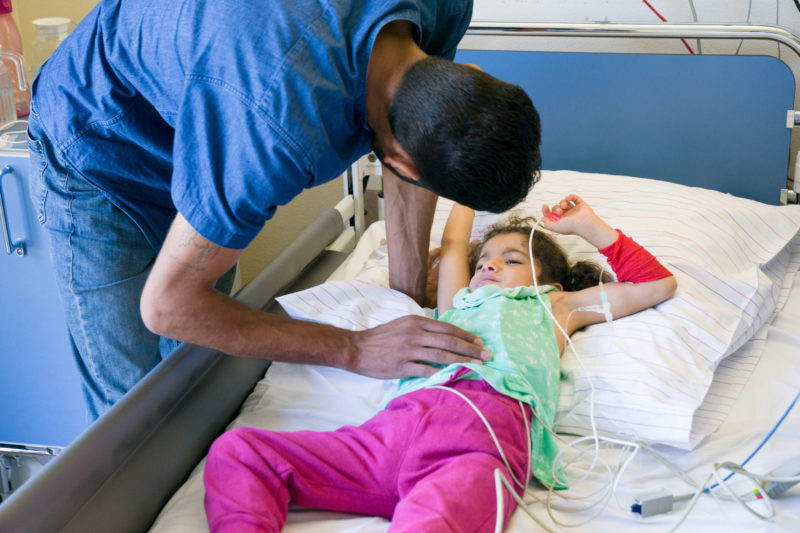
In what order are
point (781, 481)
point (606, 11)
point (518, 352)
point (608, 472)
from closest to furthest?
1. point (781, 481)
2. point (608, 472)
3. point (518, 352)
4. point (606, 11)

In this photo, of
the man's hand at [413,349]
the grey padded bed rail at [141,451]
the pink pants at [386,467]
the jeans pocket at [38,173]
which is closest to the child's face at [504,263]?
the man's hand at [413,349]

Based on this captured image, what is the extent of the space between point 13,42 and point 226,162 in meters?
1.83

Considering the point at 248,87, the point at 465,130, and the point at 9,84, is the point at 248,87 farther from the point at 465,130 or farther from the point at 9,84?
the point at 9,84

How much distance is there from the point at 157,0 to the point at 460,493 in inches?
35.3

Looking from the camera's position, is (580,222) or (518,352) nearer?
(518,352)

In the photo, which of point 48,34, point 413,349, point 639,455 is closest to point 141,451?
point 413,349

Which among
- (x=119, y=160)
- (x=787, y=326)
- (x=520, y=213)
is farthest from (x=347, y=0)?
(x=787, y=326)

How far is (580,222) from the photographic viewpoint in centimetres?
173

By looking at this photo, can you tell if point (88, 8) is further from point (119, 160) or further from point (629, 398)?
point (629, 398)

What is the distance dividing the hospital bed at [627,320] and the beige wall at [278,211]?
50 cm

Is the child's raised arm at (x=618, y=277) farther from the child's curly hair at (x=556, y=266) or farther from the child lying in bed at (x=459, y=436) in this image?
the child's curly hair at (x=556, y=266)

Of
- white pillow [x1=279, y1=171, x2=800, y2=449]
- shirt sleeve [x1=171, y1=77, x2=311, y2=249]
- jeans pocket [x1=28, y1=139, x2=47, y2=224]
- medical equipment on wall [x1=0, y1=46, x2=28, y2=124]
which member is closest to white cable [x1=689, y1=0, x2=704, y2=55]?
white pillow [x1=279, y1=171, x2=800, y2=449]

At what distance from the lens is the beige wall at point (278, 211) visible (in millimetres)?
2762

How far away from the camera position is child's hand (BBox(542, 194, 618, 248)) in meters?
1.72
